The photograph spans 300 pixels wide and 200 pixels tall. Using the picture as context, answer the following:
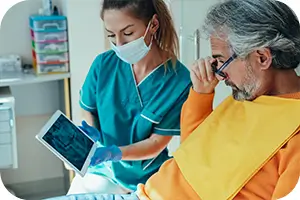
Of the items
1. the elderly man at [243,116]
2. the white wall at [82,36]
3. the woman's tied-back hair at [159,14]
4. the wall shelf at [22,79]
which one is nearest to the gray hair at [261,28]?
the elderly man at [243,116]

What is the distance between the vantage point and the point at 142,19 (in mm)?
990

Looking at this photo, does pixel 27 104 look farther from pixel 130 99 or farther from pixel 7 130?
pixel 130 99

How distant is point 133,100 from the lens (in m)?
1.06

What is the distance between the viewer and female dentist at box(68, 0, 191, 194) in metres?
1.01

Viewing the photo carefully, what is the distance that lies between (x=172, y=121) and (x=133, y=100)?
11 cm

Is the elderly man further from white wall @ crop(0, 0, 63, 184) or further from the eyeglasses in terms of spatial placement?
white wall @ crop(0, 0, 63, 184)

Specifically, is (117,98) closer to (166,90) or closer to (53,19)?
(166,90)

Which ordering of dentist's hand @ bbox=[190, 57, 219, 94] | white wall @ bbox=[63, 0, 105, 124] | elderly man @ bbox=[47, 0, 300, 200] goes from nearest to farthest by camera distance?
elderly man @ bbox=[47, 0, 300, 200]
dentist's hand @ bbox=[190, 57, 219, 94]
white wall @ bbox=[63, 0, 105, 124]

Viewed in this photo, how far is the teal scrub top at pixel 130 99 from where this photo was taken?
3.42 feet

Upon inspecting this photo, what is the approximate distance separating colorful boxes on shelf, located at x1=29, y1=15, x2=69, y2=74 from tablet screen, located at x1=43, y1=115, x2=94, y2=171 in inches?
7.2

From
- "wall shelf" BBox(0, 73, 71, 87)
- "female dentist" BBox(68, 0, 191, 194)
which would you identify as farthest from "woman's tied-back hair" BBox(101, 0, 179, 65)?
"wall shelf" BBox(0, 73, 71, 87)

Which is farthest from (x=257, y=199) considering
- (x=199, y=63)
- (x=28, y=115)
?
(x=28, y=115)

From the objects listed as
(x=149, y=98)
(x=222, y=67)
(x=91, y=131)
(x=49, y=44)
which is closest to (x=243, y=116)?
(x=222, y=67)

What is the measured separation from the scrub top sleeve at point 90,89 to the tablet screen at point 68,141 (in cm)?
14
